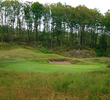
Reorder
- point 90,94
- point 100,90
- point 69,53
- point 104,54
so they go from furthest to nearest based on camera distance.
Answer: point 104,54, point 69,53, point 100,90, point 90,94

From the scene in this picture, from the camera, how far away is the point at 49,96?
577cm

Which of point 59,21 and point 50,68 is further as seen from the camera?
point 59,21

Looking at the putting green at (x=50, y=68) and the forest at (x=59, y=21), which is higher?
the forest at (x=59, y=21)

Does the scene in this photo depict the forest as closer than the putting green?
No

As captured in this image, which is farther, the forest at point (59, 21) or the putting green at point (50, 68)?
the forest at point (59, 21)

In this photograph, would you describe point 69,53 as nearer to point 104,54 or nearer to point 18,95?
point 104,54

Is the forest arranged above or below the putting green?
above

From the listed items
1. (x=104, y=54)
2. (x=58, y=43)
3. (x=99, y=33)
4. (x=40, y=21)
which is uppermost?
(x=40, y=21)

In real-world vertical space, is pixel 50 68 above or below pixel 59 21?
below

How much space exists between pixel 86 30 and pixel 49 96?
5137cm

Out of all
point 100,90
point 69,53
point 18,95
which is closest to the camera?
point 18,95

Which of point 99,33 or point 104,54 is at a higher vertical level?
point 99,33

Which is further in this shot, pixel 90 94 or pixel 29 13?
pixel 29 13

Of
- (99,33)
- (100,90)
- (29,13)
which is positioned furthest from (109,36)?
(100,90)
